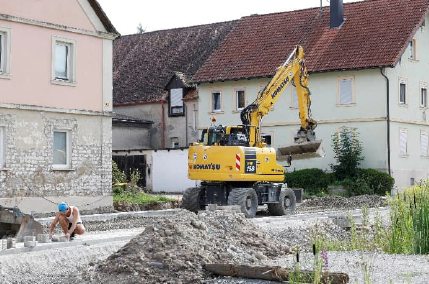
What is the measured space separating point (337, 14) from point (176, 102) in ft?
33.9

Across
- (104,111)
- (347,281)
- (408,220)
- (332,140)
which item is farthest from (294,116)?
(347,281)

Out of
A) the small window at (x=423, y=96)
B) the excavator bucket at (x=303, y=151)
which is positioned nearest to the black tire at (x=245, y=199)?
the excavator bucket at (x=303, y=151)

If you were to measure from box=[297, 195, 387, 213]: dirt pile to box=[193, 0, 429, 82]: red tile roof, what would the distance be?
8332mm

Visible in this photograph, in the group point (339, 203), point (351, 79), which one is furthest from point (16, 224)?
point (351, 79)

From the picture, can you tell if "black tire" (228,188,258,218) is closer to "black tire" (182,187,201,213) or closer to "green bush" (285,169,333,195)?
"black tire" (182,187,201,213)

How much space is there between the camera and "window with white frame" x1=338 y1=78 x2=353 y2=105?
137 ft

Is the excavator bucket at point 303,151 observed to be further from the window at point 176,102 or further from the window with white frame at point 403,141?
the window at point 176,102

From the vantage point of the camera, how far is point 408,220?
15062 mm

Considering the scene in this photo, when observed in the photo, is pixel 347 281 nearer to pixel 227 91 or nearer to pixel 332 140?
pixel 332 140

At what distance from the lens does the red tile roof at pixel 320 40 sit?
41.0 metres

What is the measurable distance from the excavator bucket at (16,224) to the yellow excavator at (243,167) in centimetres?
699

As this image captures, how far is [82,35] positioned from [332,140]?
1629 cm

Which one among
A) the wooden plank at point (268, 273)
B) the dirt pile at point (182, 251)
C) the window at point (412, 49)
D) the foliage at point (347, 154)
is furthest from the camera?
the window at point (412, 49)

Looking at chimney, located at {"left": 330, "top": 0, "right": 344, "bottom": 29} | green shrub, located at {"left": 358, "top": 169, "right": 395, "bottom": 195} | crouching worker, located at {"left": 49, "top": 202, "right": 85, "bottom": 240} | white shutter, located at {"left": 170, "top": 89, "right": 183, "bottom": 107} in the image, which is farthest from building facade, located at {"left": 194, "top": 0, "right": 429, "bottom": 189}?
crouching worker, located at {"left": 49, "top": 202, "right": 85, "bottom": 240}
